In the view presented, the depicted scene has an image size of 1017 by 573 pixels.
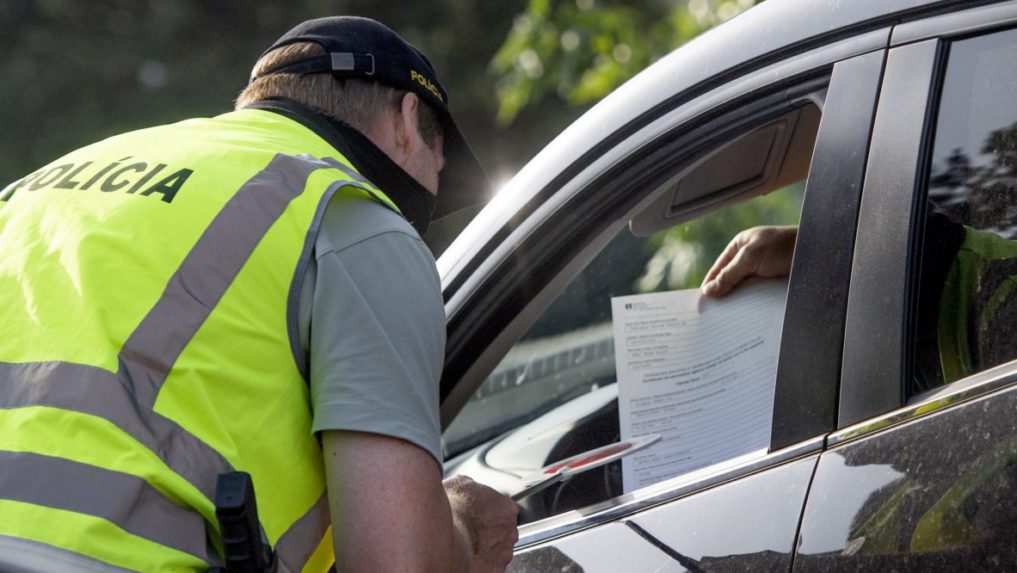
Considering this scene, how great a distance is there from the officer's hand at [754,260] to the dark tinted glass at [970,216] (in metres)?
0.58

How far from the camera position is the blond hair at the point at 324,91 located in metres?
1.96

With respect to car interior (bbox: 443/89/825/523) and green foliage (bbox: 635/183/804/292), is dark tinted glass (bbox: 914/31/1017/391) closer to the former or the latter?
car interior (bbox: 443/89/825/523)

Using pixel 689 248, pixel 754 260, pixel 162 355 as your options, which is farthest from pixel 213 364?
pixel 689 248

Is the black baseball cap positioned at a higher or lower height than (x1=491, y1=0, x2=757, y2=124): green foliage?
lower

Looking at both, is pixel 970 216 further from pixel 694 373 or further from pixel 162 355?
pixel 162 355

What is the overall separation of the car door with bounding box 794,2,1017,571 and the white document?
13.1 inches

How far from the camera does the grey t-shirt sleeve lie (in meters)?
1.54

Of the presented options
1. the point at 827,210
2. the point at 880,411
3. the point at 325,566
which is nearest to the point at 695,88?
the point at 827,210

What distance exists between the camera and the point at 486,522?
71.5 inches

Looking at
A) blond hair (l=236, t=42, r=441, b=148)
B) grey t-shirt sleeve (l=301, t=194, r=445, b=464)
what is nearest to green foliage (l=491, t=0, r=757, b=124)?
blond hair (l=236, t=42, r=441, b=148)

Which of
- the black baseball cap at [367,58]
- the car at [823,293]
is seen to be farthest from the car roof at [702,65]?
the black baseball cap at [367,58]

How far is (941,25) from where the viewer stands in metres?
1.55

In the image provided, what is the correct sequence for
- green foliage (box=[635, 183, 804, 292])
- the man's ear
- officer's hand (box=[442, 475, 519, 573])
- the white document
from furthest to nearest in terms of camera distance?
green foliage (box=[635, 183, 804, 292])
the man's ear
the white document
officer's hand (box=[442, 475, 519, 573])

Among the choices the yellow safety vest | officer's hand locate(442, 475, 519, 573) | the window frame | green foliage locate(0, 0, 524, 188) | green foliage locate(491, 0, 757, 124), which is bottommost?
officer's hand locate(442, 475, 519, 573)
